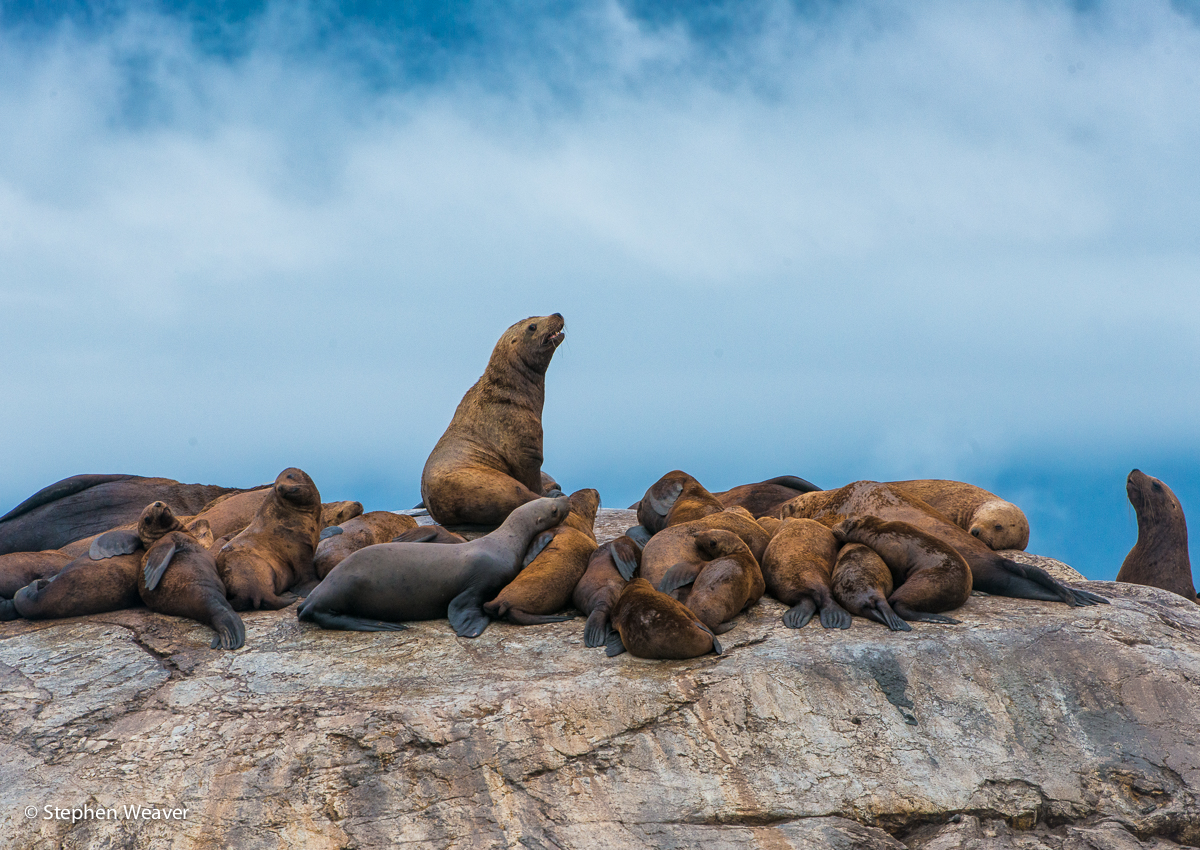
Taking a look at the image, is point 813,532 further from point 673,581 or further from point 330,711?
point 330,711

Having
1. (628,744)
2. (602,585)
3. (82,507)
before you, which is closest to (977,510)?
(602,585)

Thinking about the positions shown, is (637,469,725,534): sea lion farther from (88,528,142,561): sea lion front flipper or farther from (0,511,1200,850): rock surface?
(88,528,142,561): sea lion front flipper

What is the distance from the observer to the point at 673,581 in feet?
20.5

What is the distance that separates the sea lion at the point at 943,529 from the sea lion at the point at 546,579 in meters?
2.16

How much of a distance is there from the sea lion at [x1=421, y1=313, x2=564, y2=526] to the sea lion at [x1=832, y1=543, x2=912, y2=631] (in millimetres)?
3374

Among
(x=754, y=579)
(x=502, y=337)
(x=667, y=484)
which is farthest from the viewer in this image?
(x=502, y=337)

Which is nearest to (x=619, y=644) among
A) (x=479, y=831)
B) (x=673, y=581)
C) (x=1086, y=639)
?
(x=673, y=581)

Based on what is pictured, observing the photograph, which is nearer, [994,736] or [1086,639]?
[994,736]

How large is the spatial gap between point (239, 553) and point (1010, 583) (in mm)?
5549

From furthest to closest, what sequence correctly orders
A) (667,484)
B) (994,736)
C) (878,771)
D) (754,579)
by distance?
1. (667,484)
2. (754,579)
3. (994,736)
4. (878,771)

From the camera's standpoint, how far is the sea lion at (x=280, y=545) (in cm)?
689

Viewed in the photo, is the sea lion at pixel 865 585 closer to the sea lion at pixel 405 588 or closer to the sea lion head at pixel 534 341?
the sea lion at pixel 405 588

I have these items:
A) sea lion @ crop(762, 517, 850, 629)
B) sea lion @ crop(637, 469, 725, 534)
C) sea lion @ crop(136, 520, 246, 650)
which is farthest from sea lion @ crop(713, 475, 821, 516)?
sea lion @ crop(136, 520, 246, 650)

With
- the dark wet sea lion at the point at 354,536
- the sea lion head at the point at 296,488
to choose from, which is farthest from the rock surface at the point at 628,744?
the sea lion head at the point at 296,488
